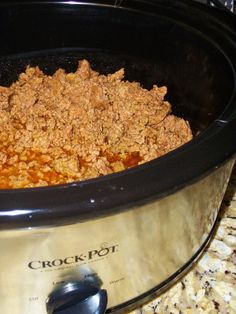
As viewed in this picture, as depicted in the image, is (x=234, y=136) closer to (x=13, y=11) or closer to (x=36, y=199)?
(x=36, y=199)

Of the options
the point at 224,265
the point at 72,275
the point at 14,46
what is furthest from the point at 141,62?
the point at 72,275

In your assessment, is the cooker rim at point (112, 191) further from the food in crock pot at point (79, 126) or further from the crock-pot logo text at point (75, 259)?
the food in crock pot at point (79, 126)

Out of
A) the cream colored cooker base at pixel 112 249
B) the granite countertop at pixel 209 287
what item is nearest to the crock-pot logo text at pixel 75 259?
the cream colored cooker base at pixel 112 249

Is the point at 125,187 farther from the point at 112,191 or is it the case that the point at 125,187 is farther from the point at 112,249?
the point at 112,249

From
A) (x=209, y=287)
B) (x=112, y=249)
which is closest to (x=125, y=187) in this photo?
(x=112, y=249)

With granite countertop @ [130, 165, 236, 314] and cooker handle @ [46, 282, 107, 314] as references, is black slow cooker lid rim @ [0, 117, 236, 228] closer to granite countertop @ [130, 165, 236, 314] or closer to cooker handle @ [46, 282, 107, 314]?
cooker handle @ [46, 282, 107, 314]
